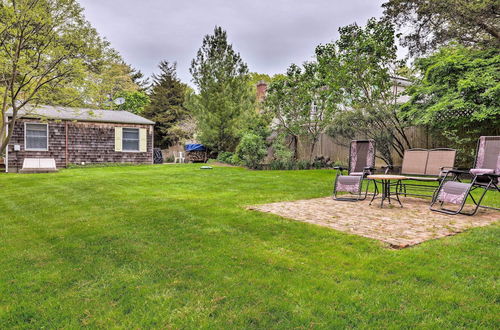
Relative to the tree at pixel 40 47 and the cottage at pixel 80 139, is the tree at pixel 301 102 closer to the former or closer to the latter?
the cottage at pixel 80 139

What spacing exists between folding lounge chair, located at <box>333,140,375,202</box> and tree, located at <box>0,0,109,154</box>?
698cm

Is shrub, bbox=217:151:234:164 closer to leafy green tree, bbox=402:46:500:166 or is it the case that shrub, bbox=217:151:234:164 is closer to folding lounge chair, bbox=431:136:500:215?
leafy green tree, bbox=402:46:500:166

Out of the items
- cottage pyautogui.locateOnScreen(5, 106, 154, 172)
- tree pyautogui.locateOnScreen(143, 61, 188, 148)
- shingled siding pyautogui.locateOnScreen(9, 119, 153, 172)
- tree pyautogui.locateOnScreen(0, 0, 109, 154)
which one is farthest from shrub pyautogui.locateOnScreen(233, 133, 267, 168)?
tree pyautogui.locateOnScreen(143, 61, 188, 148)

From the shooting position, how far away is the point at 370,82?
1156cm

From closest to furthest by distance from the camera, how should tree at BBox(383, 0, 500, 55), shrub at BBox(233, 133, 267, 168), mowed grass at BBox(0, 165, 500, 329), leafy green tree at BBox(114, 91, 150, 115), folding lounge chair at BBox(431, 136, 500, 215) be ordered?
mowed grass at BBox(0, 165, 500, 329)
folding lounge chair at BBox(431, 136, 500, 215)
tree at BBox(383, 0, 500, 55)
shrub at BBox(233, 133, 267, 168)
leafy green tree at BBox(114, 91, 150, 115)

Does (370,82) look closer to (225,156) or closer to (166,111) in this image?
(225,156)

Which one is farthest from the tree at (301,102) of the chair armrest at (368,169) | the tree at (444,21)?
the chair armrest at (368,169)

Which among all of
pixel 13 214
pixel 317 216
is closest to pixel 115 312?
pixel 317 216

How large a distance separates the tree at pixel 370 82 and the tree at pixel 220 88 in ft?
23.8

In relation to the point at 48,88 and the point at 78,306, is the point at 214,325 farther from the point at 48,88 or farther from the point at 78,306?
the point at 48,88

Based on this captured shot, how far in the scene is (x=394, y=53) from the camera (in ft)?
37.0

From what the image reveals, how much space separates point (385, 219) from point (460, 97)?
669 centimetres

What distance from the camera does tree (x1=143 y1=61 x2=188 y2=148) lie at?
1054 inches

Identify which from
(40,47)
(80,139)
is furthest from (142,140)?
(40,47)
